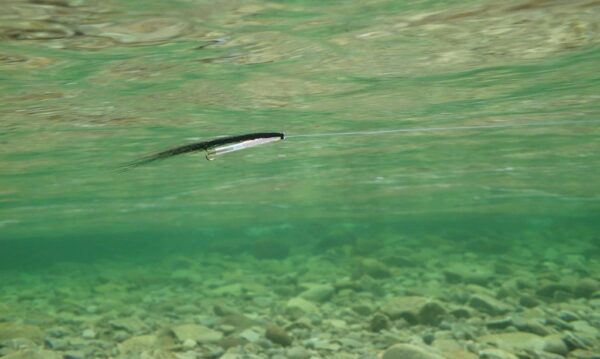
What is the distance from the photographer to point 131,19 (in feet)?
22.7

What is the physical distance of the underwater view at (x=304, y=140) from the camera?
7.55 meters

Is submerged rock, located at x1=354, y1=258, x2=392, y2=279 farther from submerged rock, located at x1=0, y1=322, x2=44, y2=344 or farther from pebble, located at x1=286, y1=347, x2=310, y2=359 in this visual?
submerged rock, located at x1=0, y1=322, x2=44, y2=344

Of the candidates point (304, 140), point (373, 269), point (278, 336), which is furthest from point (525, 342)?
point (373, 269)

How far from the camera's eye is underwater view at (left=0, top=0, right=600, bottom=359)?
755cm

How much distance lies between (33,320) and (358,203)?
21.9 metres

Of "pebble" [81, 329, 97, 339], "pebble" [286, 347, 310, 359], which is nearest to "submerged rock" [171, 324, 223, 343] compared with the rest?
"pebble" [286, 347, 310, 359]

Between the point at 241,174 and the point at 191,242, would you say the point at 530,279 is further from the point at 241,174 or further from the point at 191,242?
the point at 191,242

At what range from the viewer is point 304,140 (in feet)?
49.7

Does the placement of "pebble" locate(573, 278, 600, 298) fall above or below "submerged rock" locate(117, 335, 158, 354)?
→ below

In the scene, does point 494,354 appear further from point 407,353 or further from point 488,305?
point 488,305

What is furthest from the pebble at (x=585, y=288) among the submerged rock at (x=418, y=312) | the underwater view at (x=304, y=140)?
the submerged rock at (x=418, y=312)

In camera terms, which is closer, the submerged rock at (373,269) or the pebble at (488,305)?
the pebble at (488,305)

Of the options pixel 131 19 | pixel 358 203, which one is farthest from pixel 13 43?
pixel 358 203

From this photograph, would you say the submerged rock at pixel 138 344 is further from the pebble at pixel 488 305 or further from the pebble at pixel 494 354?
the pebble at pixel 488 305
